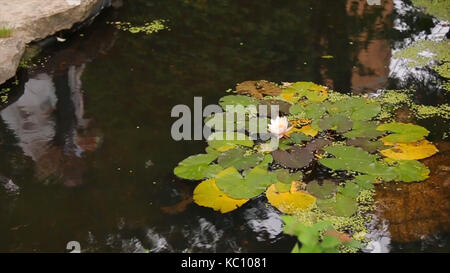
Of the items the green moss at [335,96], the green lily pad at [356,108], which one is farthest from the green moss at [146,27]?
the green lily pad at [356,108]

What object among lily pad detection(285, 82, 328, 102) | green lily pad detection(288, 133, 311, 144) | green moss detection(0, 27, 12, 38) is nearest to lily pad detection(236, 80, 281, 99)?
lily pad detection(285, 82, 328, 102)

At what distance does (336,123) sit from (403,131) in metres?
0.40

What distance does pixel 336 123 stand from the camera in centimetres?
319

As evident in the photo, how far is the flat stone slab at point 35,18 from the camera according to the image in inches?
154

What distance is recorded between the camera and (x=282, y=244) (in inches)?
96.5

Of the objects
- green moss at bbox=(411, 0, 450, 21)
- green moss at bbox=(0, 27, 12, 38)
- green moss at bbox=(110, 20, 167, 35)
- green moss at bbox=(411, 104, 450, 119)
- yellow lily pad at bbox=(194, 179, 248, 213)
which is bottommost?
yellow lily pad at bbox=(194, 179, 248, 213)

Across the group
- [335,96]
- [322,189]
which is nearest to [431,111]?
[335,96]

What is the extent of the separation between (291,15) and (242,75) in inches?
52.4

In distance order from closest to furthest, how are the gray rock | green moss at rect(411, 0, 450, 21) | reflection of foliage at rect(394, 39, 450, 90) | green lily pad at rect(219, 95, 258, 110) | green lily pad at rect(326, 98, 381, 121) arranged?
green lily pad at rect(326, 98, 381, 121) < green lily pad at rect(219, 95, 258, 110) < the gray rock < reflection of foliage at rect(394, 39, 450, 90) < green moss at rect(411, 0, 450, 21)

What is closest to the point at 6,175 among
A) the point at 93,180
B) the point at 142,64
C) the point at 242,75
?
the point at 93,180

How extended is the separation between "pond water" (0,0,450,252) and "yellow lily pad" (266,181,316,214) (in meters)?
0.06

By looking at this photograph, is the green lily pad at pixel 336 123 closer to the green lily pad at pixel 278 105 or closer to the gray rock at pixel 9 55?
the green lily pad at pixel 278 105

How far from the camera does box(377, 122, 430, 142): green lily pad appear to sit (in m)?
3.07

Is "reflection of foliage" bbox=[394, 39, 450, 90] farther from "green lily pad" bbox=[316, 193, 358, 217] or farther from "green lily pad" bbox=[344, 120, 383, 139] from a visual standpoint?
"green lily pad" bbox=[316, 193, 358, 217]
